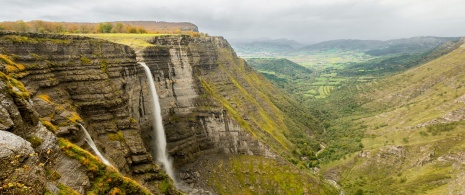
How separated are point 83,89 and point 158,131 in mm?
29572

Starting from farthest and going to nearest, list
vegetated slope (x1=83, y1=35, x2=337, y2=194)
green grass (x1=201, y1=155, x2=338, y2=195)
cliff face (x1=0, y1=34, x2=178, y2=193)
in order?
vegetated slope (x1=83, y1=35, x2=337, y2=194), green grass (x1=201, y1=155, x2=338, y2=195), cliff face (x1=0, y1=34, x2=178, y2=193)

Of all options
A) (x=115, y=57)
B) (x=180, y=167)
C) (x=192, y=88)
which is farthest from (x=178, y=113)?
(x=115, y=57)

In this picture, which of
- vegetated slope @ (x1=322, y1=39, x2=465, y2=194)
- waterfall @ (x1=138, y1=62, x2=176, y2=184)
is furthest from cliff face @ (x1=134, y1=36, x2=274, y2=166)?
vegetated slope @ (x1=322, y1=39, x2=465, y2=194)

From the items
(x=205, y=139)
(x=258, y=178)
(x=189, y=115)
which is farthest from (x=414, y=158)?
(x=189, y=115)

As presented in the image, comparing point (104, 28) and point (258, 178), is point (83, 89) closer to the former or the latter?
point (258, 178)

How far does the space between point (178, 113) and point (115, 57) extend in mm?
31937

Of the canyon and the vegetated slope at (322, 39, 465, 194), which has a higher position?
the canyon

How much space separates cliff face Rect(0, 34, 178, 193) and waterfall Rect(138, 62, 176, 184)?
12704mm

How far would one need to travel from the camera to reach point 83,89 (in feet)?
222

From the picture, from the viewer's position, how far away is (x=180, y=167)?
97.2m

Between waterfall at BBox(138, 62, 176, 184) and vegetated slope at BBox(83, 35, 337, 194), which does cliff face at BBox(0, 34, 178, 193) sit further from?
vegetated slope at BBox(83, 35, 337, 194)

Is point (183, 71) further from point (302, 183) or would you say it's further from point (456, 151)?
point (456, 151)

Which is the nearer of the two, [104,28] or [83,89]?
[83,89]

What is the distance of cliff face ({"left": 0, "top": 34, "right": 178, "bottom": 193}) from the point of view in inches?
2240
